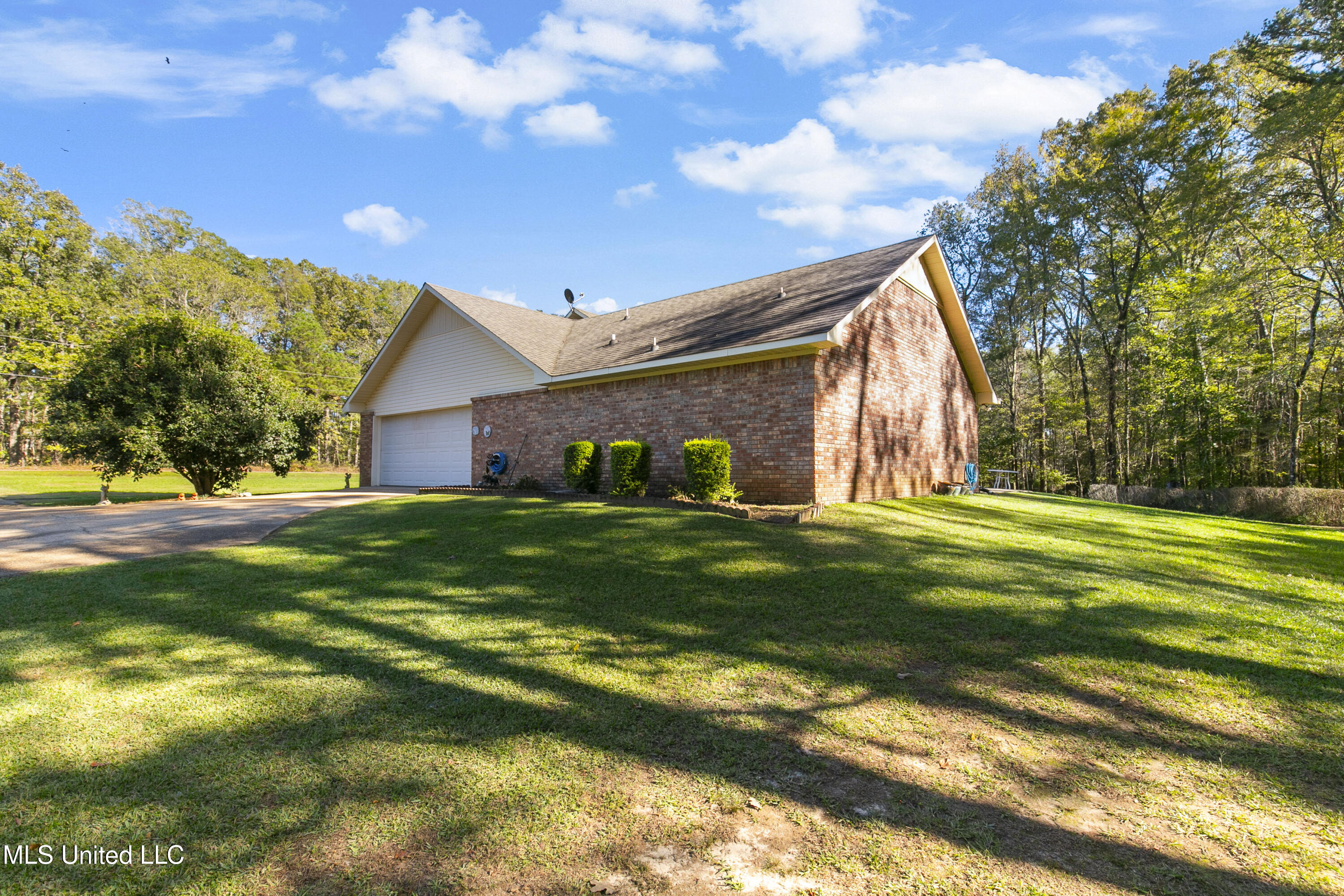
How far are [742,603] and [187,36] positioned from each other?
12734 mm

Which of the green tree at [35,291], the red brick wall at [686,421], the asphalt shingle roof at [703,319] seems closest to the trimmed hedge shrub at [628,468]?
the red brick wall at [686,421]

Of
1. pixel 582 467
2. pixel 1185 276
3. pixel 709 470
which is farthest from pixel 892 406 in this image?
pixel 1185 276

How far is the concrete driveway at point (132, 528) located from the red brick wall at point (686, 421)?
393 cm

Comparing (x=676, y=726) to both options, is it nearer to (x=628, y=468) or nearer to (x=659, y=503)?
(x=659, y=503)

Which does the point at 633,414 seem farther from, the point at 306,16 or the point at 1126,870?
the point at 1126,870

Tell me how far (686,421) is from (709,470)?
206cm

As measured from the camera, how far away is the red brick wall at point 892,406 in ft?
32.7

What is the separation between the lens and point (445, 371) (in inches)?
642

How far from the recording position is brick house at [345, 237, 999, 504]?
9852 mm

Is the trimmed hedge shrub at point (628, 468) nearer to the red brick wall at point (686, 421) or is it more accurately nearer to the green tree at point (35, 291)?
the red brick wall at point (686, 421)

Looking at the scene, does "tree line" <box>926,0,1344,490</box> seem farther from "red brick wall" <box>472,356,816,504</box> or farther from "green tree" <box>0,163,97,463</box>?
"green tree" <box>0,163,97,463</box>

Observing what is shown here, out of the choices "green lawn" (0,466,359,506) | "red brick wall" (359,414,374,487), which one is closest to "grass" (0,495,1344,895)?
"green lawn" (0,466,359,506)

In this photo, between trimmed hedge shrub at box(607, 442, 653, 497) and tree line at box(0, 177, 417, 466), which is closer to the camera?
trimmed hedge shrub at box(607, 442, 653, 497)

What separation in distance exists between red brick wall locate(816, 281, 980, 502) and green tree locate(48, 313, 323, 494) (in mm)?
13114
